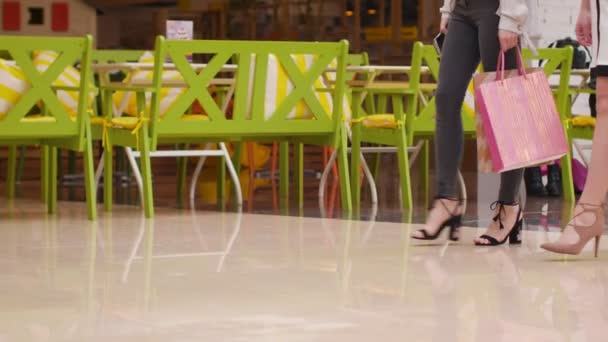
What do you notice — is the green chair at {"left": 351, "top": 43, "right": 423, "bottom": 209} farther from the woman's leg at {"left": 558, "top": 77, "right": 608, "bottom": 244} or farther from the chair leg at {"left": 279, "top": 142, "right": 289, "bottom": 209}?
the woman's leg at {"left": 558, "top": 77, "right": 608, "bottom": 244}

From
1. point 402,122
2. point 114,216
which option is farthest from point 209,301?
point 402,122

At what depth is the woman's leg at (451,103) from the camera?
15.8ft

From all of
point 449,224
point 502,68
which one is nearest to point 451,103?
point 502,68

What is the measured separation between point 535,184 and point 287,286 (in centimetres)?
418

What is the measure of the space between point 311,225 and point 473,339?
285 centimetres

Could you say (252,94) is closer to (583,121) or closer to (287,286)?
(583,121)

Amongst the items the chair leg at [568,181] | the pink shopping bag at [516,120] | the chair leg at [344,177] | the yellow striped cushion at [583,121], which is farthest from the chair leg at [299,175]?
the pink shopping bag at [516,120]

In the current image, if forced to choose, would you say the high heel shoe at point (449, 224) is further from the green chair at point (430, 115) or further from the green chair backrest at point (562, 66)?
the green chair backrest at point (562, 66)

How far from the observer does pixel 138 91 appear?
6332mm

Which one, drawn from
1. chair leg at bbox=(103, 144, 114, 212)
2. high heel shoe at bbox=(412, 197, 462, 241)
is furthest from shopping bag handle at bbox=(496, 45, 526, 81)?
chair leg at bbox=(103, 144, 114, 212)

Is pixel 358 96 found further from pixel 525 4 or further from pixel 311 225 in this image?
pixel 525 4

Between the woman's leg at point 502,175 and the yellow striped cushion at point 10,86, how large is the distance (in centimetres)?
229

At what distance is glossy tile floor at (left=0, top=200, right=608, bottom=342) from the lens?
124 inches

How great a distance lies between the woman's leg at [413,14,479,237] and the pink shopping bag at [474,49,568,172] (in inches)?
4.4
